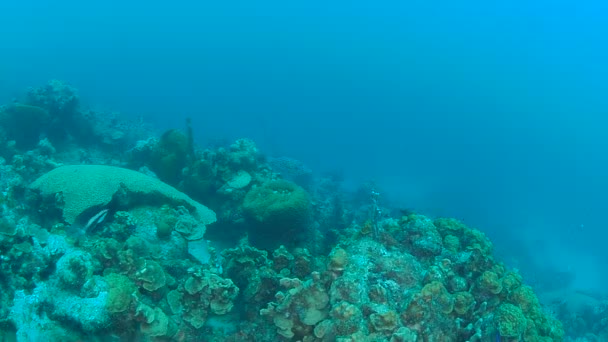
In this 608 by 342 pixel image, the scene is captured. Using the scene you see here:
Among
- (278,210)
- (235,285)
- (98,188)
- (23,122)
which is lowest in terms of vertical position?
(23,122)

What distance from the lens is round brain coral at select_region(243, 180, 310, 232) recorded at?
9.22 metres

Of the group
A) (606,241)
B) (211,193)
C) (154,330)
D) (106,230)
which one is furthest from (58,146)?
(606,241)

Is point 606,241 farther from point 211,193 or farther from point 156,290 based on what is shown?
point 156,290

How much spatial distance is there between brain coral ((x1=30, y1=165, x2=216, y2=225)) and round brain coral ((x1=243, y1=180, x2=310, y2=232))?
1.09 metres

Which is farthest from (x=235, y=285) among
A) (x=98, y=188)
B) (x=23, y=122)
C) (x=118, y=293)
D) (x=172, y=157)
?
(x=23, y=122)

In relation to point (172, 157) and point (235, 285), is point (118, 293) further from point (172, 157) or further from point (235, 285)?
point (172, 157)

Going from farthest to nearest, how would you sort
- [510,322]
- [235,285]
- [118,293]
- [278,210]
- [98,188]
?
1. [278,210]
2. [98,188]
3. [235,285]
4. [510,322]
5. [118,293]

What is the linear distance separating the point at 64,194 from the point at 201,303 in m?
5.05

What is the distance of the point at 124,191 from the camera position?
873cm

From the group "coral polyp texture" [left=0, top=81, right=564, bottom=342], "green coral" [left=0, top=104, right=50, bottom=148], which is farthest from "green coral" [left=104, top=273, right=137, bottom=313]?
"green coral" [left=0, top=104, right=50, bottom=148]

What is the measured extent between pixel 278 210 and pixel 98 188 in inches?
156

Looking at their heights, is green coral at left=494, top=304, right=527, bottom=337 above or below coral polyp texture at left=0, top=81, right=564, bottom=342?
above

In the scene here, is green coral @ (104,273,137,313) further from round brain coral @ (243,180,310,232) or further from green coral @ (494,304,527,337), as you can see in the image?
round brain coral @ (243,180,310,232)

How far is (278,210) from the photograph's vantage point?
361 inches
